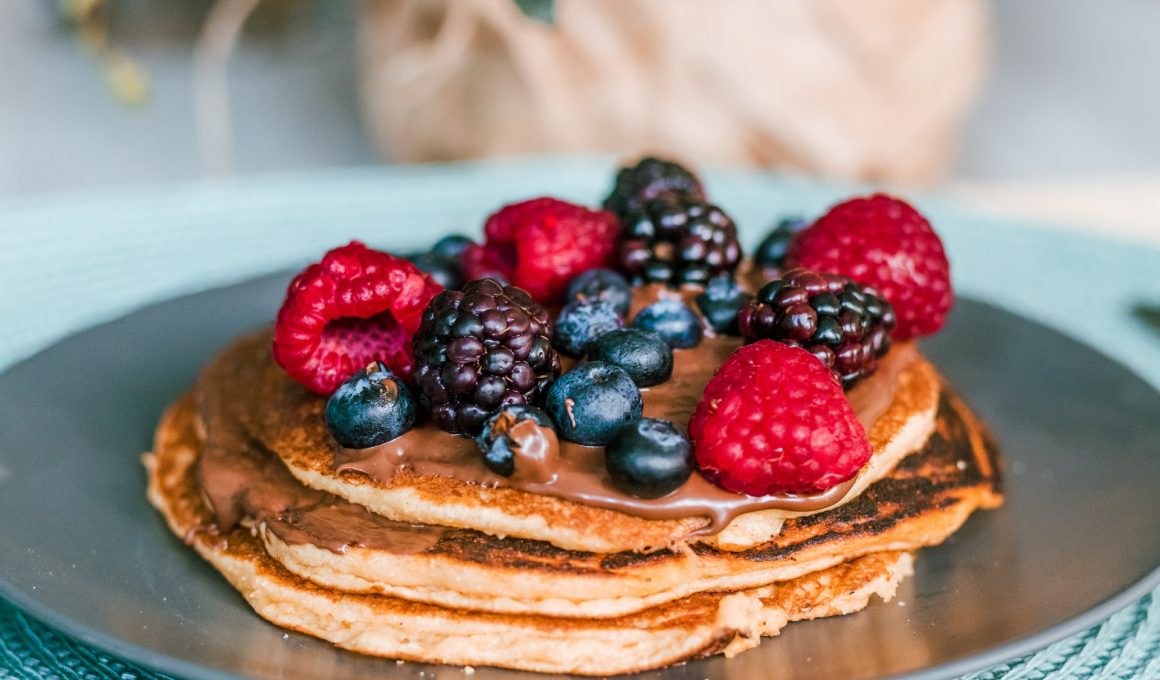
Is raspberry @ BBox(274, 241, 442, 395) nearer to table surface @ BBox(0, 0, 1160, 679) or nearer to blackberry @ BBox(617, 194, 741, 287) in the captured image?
blackberry @ BBox(617, 194, 741, 287)

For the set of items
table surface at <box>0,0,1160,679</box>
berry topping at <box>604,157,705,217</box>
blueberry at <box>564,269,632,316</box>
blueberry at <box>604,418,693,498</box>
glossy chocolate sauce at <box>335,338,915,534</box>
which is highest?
berry topping at <box>604,157,705,217</box>

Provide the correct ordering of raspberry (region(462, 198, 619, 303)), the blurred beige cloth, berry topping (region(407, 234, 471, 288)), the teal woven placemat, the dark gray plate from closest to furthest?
the dark gray plate, raspberry (region(462, 198, 619, 303)), berry topping (region(407, 234, 471, 288)), the teal woven placemat, the blurred beige cloth

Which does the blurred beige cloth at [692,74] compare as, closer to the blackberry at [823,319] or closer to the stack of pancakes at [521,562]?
the blackberry at [823,319]

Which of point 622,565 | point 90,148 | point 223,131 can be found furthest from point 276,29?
point 622,565

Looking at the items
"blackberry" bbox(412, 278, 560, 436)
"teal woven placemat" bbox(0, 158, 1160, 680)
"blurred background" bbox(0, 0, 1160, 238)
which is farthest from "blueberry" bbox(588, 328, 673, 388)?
"blurred background" bbox(0, 0, 1160, 238)

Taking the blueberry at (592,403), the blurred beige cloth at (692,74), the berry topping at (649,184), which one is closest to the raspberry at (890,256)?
the berry topping at (649,184)

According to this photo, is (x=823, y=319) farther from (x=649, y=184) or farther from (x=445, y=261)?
(x=445, y=261)

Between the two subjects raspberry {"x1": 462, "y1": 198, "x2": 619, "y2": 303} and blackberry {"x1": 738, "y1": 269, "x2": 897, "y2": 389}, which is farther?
raspberry {"x1": 462, "y1": 198, "x2": 619, "y2": 303}
